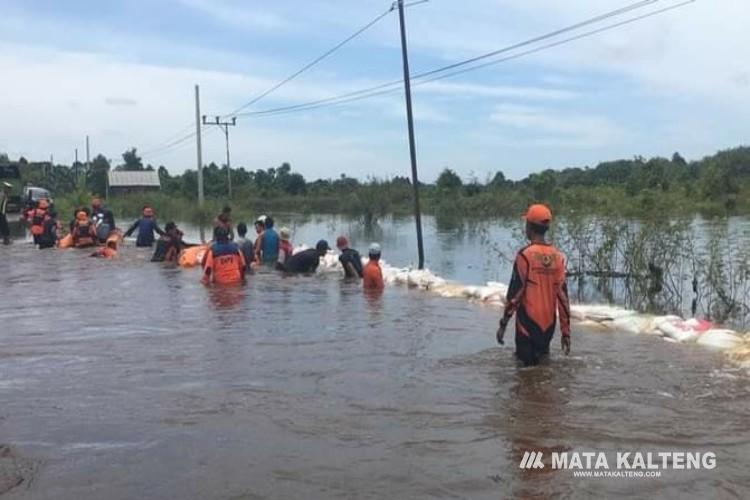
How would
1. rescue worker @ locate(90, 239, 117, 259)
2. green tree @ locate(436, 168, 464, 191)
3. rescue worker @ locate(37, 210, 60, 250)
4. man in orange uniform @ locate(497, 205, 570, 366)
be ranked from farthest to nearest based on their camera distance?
green tree @ locate(436, 168, 464, 191)
rescue worker @ locate(37, 210, 60, 250)
rescue worker @ locate(90, 239, 117, 259)
man in orange uniform @ locate(497, 205, 570, 366)

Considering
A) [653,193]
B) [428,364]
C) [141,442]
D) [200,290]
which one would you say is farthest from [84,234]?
[141,442]

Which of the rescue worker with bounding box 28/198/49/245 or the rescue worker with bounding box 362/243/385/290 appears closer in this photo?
the rescue worker with bounding box 362/243/385/290

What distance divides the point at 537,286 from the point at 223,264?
898 cm

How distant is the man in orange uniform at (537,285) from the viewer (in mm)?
7188

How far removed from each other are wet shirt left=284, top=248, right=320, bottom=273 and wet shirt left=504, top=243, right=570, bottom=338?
1039 cm

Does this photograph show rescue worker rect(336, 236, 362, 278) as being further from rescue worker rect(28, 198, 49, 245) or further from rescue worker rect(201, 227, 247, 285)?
rescue worker rect(28, 198, 49, 245)

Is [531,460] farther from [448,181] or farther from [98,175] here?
[98,175]

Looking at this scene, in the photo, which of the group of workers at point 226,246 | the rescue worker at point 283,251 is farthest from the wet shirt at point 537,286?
the rescue worker at point 283,251

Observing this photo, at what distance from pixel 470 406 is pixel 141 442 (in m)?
2.60

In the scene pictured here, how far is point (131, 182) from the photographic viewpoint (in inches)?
3103

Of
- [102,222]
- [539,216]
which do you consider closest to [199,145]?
[102,222]

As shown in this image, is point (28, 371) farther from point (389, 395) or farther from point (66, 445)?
point (389, 395)

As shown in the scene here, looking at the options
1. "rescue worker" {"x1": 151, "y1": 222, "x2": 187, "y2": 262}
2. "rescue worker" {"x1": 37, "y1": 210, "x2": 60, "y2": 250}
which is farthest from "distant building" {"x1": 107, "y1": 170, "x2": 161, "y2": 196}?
"rescue worker" {"x1": 151, "y1": 222, "x2": 187, "y2": 262}

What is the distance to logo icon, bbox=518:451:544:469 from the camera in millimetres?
5168
